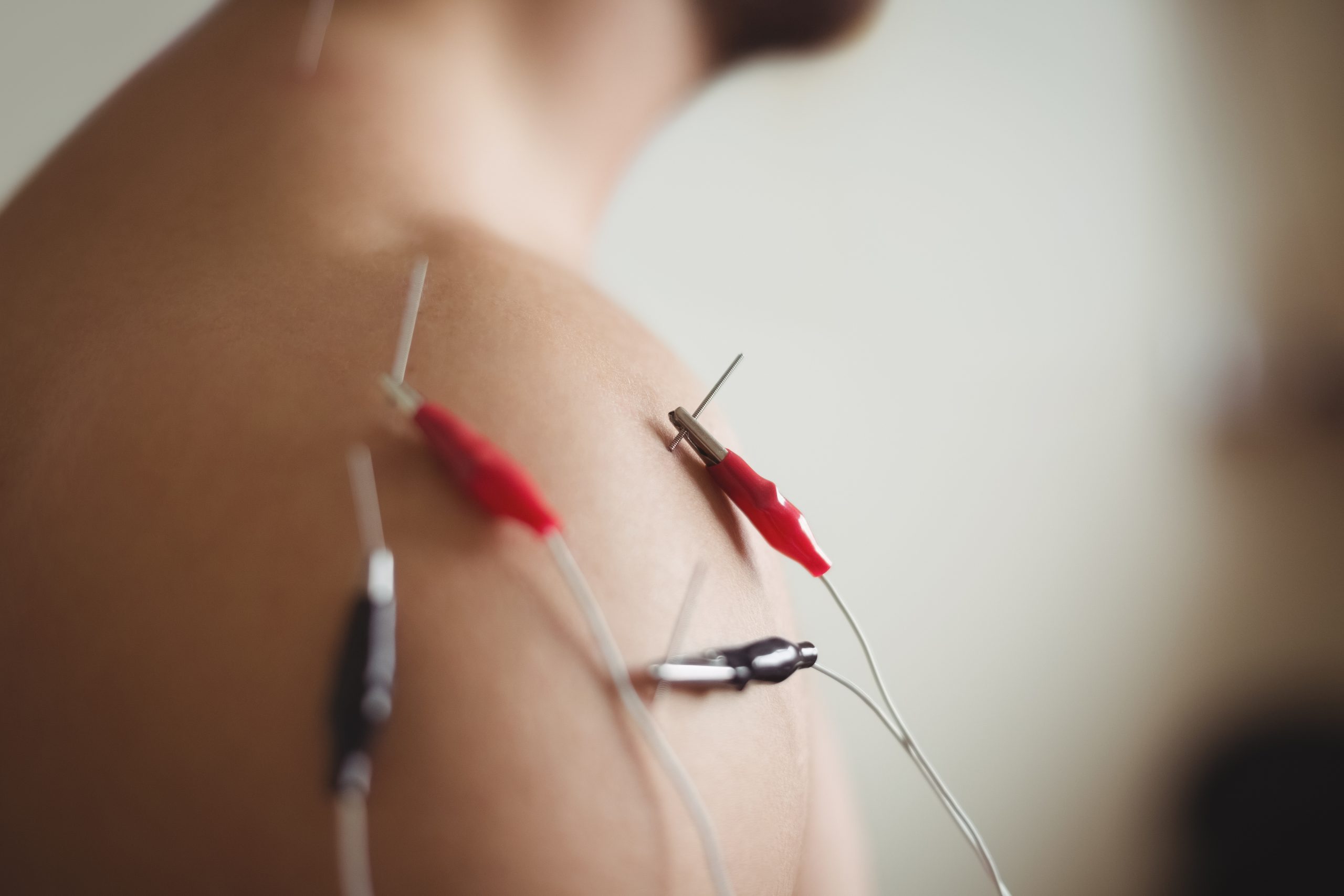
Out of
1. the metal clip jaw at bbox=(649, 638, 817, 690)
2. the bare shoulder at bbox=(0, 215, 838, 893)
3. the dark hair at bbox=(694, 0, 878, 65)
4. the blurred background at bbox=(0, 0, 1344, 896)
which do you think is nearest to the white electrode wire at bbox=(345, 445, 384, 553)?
the bare shoulder at bbox=(0, 215, 838, 893)

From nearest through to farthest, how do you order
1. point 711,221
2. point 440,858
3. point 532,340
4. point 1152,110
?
point 440,858, point 532,340, point 711,221, point 1152,110

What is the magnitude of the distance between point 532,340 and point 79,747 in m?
0.24

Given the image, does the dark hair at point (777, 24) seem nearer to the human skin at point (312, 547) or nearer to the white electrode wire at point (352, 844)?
the human skin at point (312, 547)

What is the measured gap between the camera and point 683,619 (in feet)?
1.08

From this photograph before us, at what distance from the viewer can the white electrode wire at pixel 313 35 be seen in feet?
1.69

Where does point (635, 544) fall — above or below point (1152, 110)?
below

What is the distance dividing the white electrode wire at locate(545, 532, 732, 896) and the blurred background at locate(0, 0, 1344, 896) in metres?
0.53

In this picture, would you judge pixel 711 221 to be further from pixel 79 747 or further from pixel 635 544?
pixel 79 747

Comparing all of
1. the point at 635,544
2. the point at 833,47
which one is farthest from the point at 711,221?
the point at 635,544

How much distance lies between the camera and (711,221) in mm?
842

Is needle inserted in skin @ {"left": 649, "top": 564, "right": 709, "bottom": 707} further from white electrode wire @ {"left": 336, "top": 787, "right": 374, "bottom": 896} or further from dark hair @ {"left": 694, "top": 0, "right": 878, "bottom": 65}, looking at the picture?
dark hair @ {"left": 694, "top": 0, "right": 878, "bottom": 65}

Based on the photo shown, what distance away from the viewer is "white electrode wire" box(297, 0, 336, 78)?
20.2 inches

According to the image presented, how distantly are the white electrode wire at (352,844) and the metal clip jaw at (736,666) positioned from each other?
0.11 meters

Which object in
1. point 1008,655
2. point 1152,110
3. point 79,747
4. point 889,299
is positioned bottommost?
point 79,747
